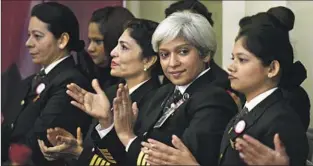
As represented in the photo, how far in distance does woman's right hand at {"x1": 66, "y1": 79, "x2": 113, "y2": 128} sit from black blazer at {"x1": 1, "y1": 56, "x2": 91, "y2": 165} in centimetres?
27

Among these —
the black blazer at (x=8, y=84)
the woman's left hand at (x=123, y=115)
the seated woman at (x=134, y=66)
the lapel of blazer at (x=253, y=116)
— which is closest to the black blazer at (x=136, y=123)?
the seated woman at (x=134, y=66)

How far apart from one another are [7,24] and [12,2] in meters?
0.12

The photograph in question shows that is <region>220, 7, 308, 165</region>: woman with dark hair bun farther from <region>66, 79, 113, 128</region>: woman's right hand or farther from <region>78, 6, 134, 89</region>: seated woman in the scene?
<region>78, 6, 134, 89</region>: seated woman

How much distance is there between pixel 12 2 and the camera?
4219 millimetres

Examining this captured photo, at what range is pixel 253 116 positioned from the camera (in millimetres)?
2352

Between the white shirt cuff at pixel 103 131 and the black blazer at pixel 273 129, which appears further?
the white shirt cuff at pixel 103 131

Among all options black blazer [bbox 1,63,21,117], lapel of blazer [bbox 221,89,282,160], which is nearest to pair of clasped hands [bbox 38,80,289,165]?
lapel of blazer [bbox 221,89,282,160]

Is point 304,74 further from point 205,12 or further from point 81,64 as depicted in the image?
point 81,64

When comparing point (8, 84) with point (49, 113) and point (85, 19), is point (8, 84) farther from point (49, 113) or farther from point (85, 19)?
point (49, 113)

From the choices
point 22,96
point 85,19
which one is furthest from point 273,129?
point 85,19

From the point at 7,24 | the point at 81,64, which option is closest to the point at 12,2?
the point at 7,24

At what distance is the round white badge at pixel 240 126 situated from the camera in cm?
234

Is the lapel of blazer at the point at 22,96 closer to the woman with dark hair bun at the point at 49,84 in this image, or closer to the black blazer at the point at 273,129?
the woman with dark hair bun at the point at 49,84

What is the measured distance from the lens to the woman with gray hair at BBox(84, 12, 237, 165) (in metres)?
2.50
